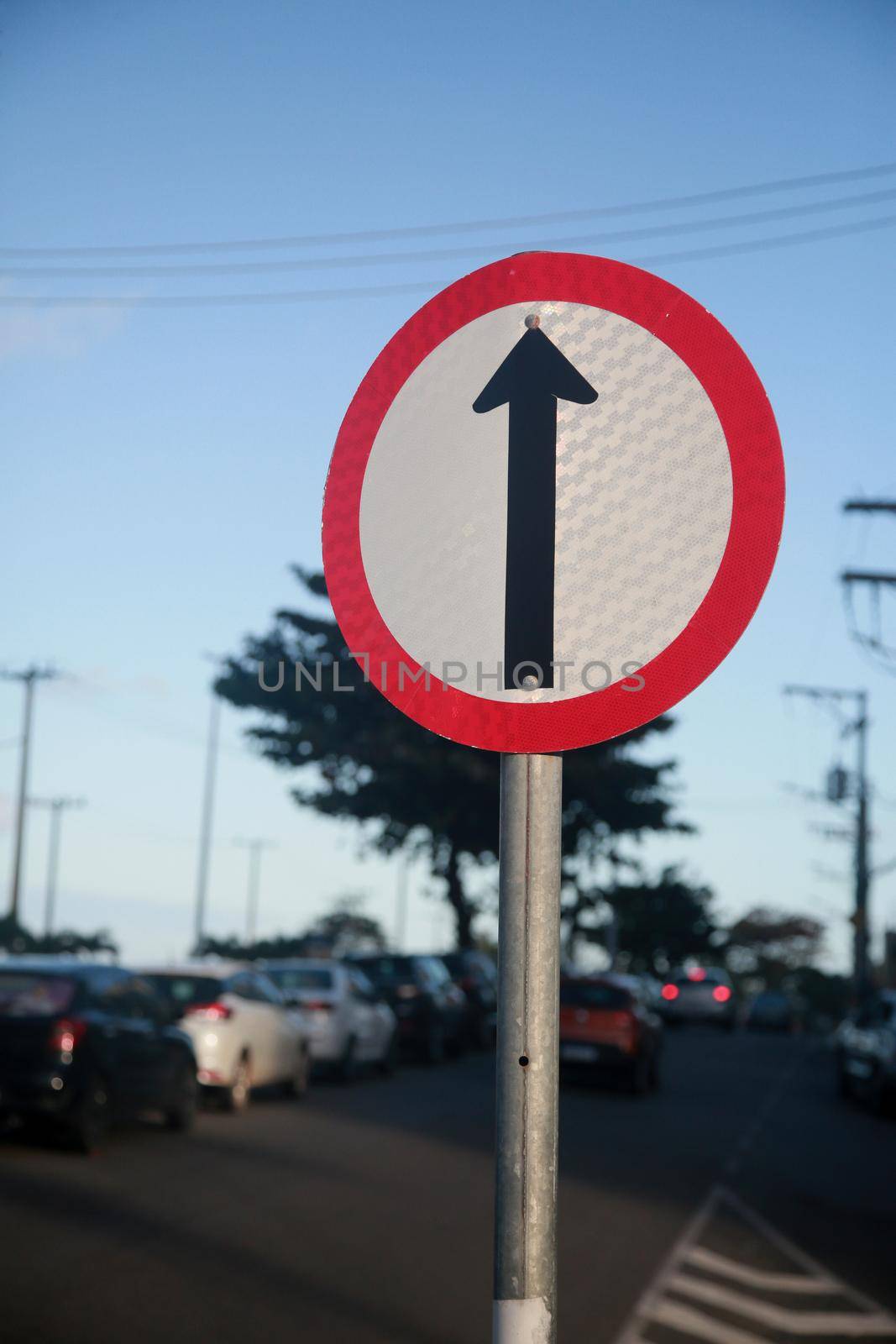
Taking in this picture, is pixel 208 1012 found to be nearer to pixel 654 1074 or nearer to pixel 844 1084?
pixel 654 1074

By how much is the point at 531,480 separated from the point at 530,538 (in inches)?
3.5

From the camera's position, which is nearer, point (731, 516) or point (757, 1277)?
point (731, 516)

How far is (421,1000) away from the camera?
2705 cm

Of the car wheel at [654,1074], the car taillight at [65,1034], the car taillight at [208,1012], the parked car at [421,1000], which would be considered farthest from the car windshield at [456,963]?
the car taillight at [65,1034]

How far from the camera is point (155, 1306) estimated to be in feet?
24.6

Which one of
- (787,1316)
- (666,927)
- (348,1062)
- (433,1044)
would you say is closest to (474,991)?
(433,1044)

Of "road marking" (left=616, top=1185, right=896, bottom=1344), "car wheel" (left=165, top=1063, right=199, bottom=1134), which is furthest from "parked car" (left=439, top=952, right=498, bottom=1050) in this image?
"road marking" (left=616, top=1185, right=896, bottom=1344)

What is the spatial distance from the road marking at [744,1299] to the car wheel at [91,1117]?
5.29m

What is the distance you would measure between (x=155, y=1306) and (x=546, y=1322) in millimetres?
6033

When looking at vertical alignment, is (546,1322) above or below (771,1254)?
above

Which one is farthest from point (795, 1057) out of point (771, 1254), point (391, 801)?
point (771, 1254)

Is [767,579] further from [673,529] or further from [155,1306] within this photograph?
[155,1306]

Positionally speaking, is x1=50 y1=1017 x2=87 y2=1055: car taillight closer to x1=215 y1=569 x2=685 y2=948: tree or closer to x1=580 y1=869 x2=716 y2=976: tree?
x1=215 y1=569 x2=685 y2=948: tree

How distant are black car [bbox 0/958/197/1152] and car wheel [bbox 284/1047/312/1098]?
185 inches
